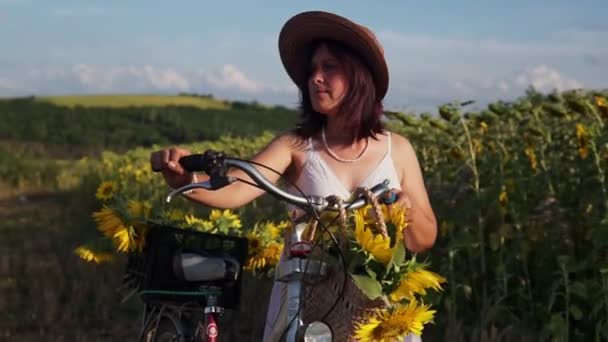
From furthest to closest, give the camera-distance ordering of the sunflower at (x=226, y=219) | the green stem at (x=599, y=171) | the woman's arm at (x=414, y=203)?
1. the green stem at (x=599, y=171)
2. the sunflower at (x=226, y=219)
3. the woman's arm at (x=414, y=203)

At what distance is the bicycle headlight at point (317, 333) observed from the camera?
2154mm

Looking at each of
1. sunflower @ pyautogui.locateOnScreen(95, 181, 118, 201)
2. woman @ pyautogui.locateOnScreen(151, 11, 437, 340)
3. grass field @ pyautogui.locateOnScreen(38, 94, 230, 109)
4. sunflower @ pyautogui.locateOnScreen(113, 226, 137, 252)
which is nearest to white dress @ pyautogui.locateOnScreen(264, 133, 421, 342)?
woman @ pyautogui.locateOnScreen(151, 11, 437, 340)

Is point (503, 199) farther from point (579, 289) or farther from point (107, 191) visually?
point (107, 191)

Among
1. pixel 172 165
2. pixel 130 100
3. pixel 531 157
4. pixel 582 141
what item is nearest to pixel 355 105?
pixel 172 165

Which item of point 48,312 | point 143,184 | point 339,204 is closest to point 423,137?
point 48,312

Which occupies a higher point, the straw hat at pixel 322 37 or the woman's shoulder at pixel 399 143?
the straw hat at pixel 322 37

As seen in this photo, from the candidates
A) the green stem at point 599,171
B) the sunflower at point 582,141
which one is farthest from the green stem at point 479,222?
the green stem at point 599,171

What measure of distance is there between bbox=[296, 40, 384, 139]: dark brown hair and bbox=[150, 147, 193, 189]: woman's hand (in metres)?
0.54

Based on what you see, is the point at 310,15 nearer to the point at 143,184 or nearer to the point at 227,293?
Result: the point at 227,293

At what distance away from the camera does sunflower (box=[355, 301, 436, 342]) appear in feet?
6.89

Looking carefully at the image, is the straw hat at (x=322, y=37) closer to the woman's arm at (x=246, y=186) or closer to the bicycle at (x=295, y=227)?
the woman's arm at (x=246, y=186)

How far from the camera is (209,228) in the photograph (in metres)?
3.61

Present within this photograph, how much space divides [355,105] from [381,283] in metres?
0.85

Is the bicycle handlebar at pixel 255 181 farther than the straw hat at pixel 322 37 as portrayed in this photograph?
No
